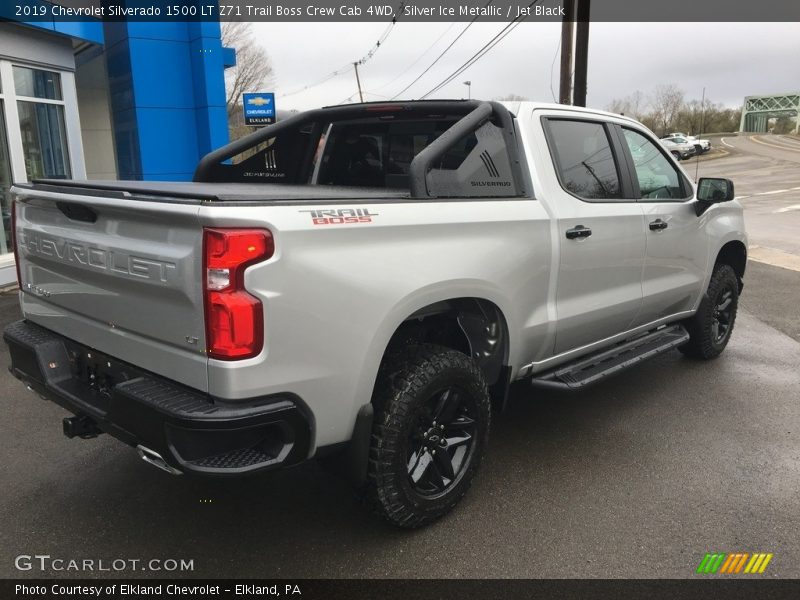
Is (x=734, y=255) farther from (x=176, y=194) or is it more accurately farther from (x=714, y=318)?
(x=176, y=194)

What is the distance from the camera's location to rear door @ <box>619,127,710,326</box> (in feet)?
13.7

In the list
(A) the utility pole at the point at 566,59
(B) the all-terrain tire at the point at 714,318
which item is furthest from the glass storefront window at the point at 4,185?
(A) the utility pole at the point at 566,59

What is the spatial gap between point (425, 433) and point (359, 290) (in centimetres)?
80

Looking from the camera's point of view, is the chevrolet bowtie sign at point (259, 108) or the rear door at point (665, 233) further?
the chevrolet bowtie sign at point (259, 108)

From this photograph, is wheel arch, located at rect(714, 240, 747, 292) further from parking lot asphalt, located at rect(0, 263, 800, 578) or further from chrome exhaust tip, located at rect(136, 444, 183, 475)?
chrome exhaust tip, located at rect(136, 444, 183, 475)

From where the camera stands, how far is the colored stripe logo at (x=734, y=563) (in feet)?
8.65

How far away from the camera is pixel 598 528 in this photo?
2945 millimetres

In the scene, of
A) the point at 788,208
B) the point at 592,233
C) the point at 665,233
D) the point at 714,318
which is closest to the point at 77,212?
the point at 592,233

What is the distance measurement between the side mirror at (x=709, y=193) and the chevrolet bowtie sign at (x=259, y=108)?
19.2 m

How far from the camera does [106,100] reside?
51.8ft

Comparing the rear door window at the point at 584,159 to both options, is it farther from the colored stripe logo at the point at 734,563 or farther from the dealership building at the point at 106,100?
the dealership building at the point at 106,100

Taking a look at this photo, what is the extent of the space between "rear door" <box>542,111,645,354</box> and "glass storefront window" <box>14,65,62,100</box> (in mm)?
9325

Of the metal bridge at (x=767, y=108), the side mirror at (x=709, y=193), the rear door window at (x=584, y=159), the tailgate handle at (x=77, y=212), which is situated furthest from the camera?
the metal bridge at (x=767, y=108)

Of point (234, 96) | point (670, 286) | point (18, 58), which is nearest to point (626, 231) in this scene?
point (670, 286)
